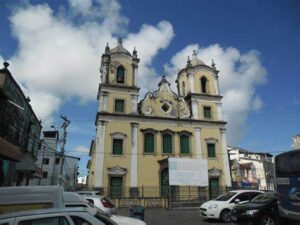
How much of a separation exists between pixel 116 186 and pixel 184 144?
8.96 metres

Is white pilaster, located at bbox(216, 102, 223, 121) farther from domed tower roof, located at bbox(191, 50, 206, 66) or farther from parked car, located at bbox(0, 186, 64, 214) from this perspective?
parked car, located at bbox(0, 186, 64, 214)

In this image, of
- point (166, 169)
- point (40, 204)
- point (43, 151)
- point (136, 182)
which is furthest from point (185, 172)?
point (43, 151)

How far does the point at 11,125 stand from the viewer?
60.4 ft

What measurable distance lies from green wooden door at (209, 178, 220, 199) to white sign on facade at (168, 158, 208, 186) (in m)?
2.84

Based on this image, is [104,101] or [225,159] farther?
[225,159]

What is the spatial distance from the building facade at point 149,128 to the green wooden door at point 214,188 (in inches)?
4.5

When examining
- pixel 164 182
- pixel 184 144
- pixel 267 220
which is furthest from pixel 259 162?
pixel 267 220

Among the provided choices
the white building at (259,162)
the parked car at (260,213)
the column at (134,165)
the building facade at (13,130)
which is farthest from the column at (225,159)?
the white building at (259,162)

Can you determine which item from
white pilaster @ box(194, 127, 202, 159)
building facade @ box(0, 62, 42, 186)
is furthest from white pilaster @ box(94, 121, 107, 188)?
white pilaster @ box(194, 127, 202, 159)

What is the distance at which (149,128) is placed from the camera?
98.6ft

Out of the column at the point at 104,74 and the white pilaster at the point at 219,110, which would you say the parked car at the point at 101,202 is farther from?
the white pilaster at the point at 219,110

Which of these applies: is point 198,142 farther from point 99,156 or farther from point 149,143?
point 99,156

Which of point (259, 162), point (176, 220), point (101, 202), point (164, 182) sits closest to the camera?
point (101, 202)

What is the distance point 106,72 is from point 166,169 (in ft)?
41.8
